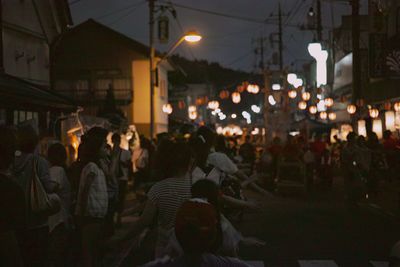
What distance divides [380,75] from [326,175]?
502cm

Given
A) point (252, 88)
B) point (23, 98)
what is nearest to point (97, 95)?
point (252, 88)

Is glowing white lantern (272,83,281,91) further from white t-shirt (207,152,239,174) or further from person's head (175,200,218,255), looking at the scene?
person's head (175,200,218,255)

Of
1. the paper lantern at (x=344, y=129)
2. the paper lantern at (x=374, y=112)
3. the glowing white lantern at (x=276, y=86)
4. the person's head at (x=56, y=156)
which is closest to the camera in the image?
the person's head at (x=56, y=156)

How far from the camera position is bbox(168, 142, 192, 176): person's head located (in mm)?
5324

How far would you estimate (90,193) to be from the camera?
704 centimetres

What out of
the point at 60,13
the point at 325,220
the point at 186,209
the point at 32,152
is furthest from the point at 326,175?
the point at 186,209

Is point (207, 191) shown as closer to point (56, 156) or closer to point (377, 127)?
point (56, 156)

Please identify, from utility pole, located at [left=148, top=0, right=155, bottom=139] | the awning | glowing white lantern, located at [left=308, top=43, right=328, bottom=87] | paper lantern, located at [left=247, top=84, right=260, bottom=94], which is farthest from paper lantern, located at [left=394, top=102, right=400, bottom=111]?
glowing white lantern, located at [left=308, top=43, right=328, bottom=87]

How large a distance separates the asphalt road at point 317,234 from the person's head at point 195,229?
20.2 ft

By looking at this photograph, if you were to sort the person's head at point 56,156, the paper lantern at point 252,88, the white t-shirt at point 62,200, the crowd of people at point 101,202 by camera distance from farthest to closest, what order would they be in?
the paper lantern at point 252,88 < the person's head at point 56,156 < the white t-shirt at point 62,200 < the crowd of people at point 101,202

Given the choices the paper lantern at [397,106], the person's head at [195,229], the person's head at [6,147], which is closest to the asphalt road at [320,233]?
the person's head at [6,147]

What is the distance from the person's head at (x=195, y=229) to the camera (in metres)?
3.12

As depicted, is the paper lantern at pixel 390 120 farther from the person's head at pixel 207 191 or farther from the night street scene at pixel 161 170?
the person's head at pixel 207 191

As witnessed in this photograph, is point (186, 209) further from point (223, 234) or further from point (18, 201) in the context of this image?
point (18, 201)
